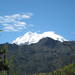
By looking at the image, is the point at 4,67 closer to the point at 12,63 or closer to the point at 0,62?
the point at 0,62

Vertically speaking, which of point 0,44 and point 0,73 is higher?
point 0,44

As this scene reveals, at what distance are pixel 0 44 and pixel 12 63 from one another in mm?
1882

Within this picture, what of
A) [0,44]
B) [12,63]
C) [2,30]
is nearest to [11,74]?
[12,63]

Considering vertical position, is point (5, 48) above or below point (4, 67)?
above

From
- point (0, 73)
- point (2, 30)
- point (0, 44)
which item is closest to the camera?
point (2, 30)

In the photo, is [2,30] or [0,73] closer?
[2,30]

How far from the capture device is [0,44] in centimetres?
2508

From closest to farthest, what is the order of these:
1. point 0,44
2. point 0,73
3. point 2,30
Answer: point 2,30 < point 0,73 < point 0,44

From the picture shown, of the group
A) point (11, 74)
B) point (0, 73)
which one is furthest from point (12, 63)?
point (0, 73)

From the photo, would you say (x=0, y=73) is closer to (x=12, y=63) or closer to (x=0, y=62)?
(x=0, y=62)

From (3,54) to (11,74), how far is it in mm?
3583

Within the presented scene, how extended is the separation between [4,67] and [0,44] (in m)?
2.81

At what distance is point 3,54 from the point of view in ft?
76.0

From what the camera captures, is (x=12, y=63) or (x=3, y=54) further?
(x=12, y=63)
